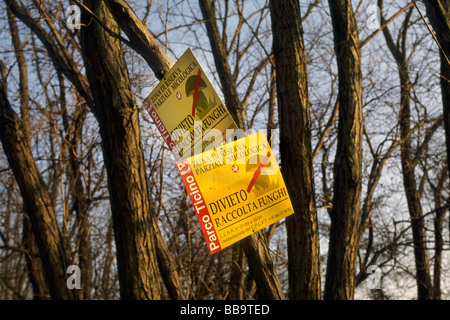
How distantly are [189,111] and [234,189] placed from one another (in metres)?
0.54

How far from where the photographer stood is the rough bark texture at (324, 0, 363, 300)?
3.79 m

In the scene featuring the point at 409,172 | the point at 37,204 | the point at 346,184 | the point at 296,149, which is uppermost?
the point at 409,172

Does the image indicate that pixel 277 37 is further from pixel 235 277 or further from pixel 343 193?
pixel 235 277

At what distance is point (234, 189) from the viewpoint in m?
2.70

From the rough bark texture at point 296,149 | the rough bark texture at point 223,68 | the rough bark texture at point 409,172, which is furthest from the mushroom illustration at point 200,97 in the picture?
the rough bark texture at point 409,172

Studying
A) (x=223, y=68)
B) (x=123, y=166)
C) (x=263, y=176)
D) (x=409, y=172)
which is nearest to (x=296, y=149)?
(x=263, y=176)

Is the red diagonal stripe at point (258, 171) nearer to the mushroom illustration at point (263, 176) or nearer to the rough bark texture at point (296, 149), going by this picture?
the mushroom illustration at point (263, 176)

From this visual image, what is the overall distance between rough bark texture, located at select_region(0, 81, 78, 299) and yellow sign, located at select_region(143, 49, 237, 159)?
2.70 m

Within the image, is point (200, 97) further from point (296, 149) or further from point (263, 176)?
point (296, 149)

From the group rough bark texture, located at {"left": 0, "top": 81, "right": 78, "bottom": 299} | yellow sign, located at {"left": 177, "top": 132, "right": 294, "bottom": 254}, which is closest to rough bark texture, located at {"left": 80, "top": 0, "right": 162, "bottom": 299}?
yellow sign, located at {"left": 177, "top": 132, "right": 294, "bottom": 254}

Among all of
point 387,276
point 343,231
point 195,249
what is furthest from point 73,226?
point 343,231

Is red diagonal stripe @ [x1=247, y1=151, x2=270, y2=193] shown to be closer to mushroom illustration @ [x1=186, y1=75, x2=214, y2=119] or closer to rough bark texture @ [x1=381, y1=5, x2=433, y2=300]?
mushroom illustration @ [x1=186, y1=75, x2=214, y2=119]

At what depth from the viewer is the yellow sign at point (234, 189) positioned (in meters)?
2.60

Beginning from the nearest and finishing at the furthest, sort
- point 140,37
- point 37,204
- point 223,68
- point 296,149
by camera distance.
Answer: point 140,37, point 296,149, point 37,204, point 223,68
